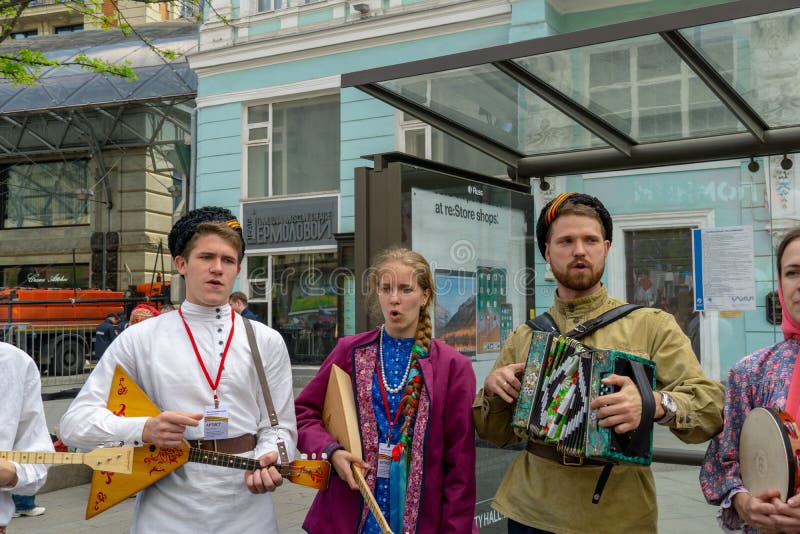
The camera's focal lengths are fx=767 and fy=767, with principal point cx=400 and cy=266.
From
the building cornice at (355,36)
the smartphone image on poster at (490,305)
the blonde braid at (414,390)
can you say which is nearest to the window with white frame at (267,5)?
the building cornice at (355,36)

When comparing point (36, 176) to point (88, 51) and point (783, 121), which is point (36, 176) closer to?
point (88, 51)

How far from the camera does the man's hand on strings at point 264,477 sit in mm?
A: 2559

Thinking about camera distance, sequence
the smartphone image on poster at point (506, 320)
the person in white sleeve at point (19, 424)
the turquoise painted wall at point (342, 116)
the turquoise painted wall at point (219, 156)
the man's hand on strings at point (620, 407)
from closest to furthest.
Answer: the man's hand on strings at point (620, 407)
the person in white sleeve at point (19, 424)
the smartphone image on poster at point (506, 320)
the turquoise painted wall at point (342, 116)
the turquoise painted wall at point (219, 156)

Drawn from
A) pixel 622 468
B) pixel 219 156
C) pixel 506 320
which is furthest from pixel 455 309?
pixel 219 156

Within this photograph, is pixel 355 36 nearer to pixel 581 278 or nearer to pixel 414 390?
pixel 414 390

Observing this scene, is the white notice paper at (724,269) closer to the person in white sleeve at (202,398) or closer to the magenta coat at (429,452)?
the magenta coat at (429,452)

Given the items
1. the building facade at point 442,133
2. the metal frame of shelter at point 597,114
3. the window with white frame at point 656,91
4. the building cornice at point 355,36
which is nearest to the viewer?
the metal frame of shelter at point 597,114

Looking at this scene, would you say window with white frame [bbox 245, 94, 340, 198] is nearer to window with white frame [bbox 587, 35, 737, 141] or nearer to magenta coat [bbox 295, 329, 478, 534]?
window with white frame [bbox 587, 35, 737, 141]

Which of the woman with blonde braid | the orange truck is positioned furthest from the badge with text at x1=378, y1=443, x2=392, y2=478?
the orange truck

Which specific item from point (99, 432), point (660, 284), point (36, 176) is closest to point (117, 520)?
point (99, 432)

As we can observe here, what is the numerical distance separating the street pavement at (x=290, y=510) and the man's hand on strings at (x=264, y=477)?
3.12 meters

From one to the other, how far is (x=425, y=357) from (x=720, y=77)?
256 cm

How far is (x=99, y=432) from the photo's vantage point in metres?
2.52

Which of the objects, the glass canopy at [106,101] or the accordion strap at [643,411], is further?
the glass canopy at [106,101]
